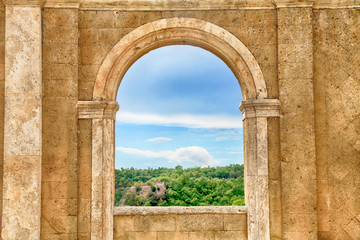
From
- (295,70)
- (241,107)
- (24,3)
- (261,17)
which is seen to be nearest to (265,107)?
(241,107)

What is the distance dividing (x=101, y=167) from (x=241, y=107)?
2.41 metres

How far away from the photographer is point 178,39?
198 inches

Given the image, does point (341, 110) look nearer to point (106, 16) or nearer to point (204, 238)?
point (204, 238)

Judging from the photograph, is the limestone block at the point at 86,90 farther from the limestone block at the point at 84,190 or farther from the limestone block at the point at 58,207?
the limestone block at the point at 58,207

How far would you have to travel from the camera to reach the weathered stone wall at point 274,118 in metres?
4.71

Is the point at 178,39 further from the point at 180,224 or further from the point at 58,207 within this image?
the point at 58,207

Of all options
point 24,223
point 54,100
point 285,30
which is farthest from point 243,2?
point 24,223

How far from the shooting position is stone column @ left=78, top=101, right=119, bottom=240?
468 cm

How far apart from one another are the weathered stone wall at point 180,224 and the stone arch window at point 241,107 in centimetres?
18

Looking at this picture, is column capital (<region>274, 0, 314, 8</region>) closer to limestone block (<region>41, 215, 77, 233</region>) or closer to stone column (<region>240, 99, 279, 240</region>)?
stone column (<region>240, 99, 279, 240</region>)

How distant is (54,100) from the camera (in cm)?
480

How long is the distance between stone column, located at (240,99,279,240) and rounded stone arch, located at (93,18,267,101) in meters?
0.20

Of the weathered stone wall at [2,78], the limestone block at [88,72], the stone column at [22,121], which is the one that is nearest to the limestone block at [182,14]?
the limestone block at [88,72]

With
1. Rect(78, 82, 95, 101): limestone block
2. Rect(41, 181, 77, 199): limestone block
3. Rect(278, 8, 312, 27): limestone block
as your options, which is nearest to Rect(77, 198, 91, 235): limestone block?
Rect(41, 181, 77, 199): limestone block
